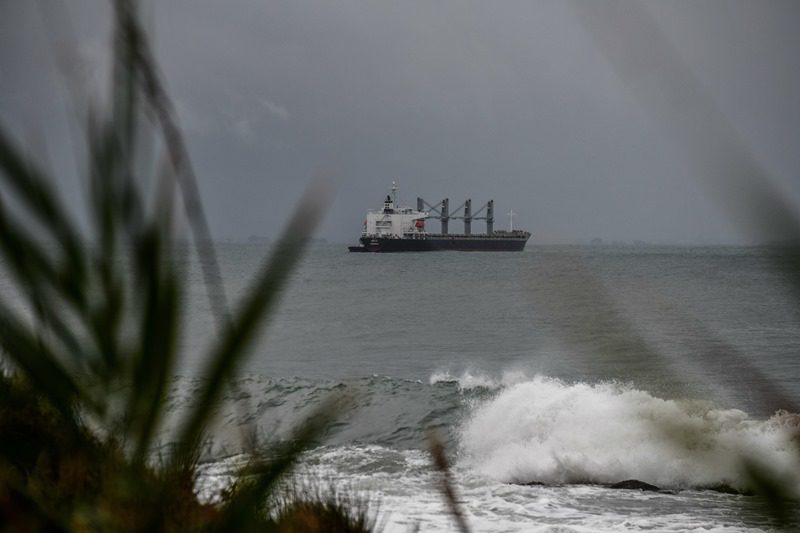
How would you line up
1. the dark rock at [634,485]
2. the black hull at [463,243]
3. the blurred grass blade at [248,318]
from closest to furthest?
1. the blurred grass blade at [248,318]
2. the dark rock at [634,485]
3. the black hull at [463,243]

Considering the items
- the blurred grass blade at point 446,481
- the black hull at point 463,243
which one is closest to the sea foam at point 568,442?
the blurred grass blade at point 446,481

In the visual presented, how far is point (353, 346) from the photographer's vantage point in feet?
80.2

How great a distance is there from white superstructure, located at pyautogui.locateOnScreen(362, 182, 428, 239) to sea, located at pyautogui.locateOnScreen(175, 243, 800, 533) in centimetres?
4221

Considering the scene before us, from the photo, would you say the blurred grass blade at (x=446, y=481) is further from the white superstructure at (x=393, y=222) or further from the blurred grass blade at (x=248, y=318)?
the white superstructure at (x=393, y=222)

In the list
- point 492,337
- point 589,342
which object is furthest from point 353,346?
point 589,342

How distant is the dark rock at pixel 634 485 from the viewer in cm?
1031

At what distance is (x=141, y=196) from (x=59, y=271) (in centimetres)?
5

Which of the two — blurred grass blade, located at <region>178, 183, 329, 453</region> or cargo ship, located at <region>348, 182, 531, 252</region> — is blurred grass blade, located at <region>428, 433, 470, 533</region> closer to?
blurred grass blade, located at <region>178, 183, 329, 453</region>

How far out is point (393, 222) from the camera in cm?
7538

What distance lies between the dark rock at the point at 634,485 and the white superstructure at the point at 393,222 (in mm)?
64024

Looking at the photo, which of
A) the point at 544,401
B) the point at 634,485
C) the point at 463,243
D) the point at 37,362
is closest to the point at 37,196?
the point at 37,362

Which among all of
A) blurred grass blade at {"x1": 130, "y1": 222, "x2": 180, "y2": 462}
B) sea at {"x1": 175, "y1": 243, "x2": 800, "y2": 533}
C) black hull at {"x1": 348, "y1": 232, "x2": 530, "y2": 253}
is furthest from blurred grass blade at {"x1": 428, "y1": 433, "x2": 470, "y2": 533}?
black hull at {"x1": 348, "y1": 232, "x2": 530, "y2": 253}

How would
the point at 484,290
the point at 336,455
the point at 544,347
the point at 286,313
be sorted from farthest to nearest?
1. the point at 484,290
2. the point at 286,313
3. the point at 544,347
4. the point at 336,455

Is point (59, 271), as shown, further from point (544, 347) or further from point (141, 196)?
point (544, 347)
